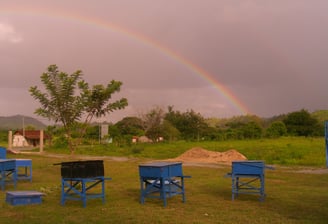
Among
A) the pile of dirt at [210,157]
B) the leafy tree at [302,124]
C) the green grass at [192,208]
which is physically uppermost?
the leafy tree at [302,124]

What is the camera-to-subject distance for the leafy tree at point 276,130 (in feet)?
220

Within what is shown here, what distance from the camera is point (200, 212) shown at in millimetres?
9492

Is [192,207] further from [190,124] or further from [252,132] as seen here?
[190,124]

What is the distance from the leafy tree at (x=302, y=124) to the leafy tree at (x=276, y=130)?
3.45 metres

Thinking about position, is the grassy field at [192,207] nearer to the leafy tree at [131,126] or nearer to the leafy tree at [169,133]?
the leafy tree at [169,133]

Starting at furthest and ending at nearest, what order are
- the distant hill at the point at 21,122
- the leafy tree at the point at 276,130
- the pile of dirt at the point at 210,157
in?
the leafy tree at the point at 276,130, the distant hill at the point at 21,122, the pile of dirt at the point at 210,157

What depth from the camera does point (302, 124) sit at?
75438 mm

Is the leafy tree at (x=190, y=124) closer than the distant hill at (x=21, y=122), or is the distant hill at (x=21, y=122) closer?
the distant hill at (x=21, y=122)

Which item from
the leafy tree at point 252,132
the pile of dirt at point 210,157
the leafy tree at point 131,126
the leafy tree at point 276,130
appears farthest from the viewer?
the leafy tree at point 131,126

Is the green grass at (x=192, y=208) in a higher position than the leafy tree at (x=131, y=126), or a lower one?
lower

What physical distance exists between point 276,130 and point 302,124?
9.20 m

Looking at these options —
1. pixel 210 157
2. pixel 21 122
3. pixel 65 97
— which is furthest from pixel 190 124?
pixel 65 97

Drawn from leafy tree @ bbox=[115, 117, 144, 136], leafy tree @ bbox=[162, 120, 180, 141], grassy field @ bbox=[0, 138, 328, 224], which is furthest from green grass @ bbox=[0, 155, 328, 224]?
leafy tree @ bbox=[115, 117, 144, 136]

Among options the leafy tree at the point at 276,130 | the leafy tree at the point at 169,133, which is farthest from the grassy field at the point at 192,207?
the leafy tree at the point at 169,133
